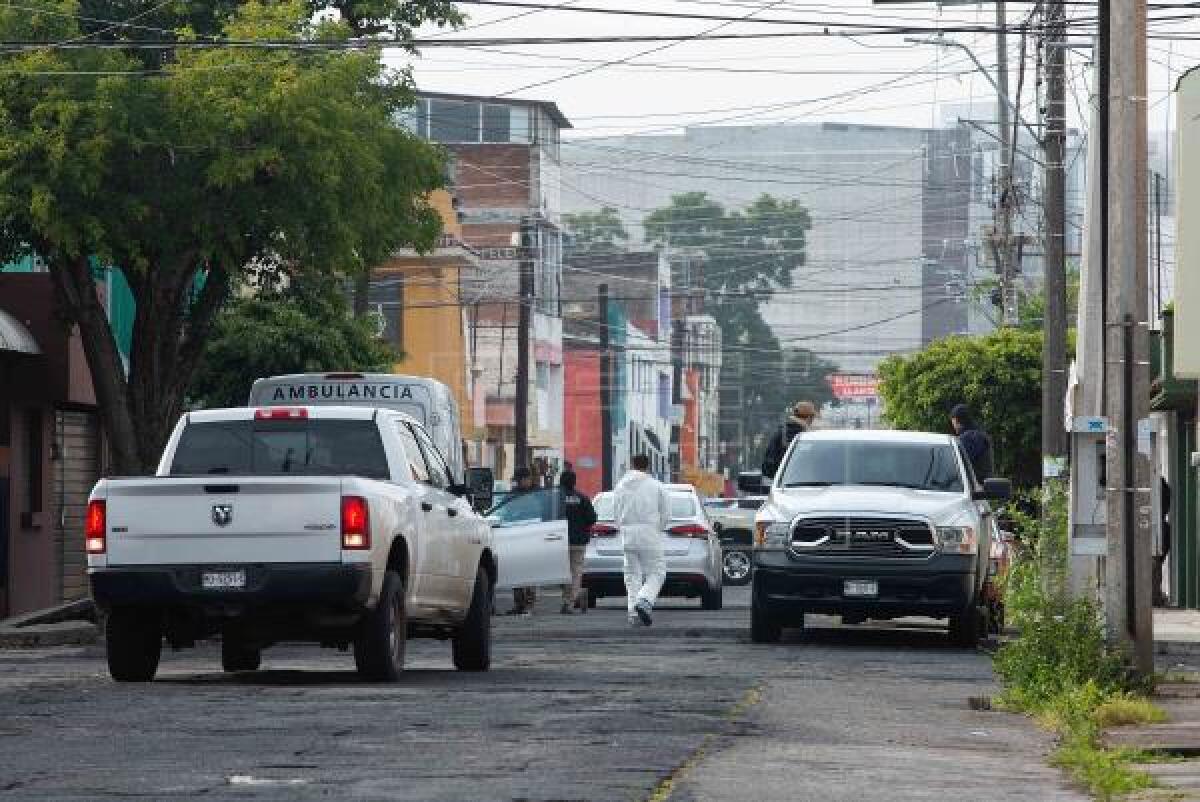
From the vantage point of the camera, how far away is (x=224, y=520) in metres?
18.0

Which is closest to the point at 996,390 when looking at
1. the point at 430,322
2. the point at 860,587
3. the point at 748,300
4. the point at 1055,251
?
the point at 1055,251

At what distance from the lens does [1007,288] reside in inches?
2156

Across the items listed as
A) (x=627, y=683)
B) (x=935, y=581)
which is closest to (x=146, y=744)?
(x=627, y=683)

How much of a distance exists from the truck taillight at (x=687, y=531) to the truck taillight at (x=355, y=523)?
19036mm

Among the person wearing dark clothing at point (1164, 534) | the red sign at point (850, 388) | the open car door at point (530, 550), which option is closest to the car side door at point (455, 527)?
the open car door at point (530, 550)

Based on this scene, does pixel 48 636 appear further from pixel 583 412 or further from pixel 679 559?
pixel 583 412

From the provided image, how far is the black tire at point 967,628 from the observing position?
24486 mm

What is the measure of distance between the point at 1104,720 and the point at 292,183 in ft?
51.8

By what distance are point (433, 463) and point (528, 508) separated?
12500 millimetres

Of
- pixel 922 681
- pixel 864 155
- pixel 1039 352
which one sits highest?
pixel 864 155

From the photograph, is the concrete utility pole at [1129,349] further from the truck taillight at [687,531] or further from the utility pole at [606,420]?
the utility pole at [606,420]

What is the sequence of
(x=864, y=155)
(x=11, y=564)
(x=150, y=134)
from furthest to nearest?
(x=864, y=155) → (x=11, y=564) → (x=150, y=134)

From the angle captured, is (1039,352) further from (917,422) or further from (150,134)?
(150,134)

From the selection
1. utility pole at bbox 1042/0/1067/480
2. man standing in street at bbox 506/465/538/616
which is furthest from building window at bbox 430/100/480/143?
utility pole at bbox 1042/0/1067/480
